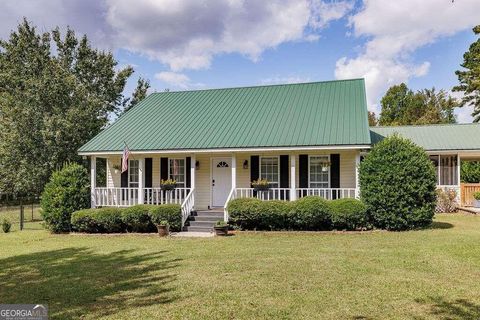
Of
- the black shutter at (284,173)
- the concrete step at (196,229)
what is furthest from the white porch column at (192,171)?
the black shutter at (284,173)

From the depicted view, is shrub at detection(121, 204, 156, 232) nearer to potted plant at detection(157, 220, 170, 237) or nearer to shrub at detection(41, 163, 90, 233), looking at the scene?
potted plant at detection(157, 220, 170, 237)

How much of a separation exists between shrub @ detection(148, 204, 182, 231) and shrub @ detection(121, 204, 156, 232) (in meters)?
0.30

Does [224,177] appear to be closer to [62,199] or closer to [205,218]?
[205,218]

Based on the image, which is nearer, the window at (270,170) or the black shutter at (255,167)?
the window at (270,170)

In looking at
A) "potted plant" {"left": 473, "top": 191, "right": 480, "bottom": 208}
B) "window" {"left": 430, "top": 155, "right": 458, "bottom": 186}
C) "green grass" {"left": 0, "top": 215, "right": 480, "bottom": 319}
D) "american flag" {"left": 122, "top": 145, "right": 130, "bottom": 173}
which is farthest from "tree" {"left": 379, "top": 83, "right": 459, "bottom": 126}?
"green grass" {"left": 0, "top": 215, "right": 480, "bottom": 319}

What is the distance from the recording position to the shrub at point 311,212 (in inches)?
511

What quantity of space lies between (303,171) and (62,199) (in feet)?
30.9

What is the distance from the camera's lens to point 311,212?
12977 mm

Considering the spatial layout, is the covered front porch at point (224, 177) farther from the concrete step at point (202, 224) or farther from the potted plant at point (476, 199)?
the potted plant at point (476, 199)

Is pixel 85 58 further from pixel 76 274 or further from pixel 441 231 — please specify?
pixel 441 231

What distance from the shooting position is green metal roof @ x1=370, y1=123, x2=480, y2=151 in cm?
1938

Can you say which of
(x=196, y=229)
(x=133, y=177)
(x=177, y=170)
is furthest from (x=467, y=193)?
(x=133, y=177)

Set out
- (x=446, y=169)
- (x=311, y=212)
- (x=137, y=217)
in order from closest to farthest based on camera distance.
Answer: (x=311, y=212), (x=137, y=217), (x=446, y=169)

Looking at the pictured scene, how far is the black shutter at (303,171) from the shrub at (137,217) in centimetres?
602
